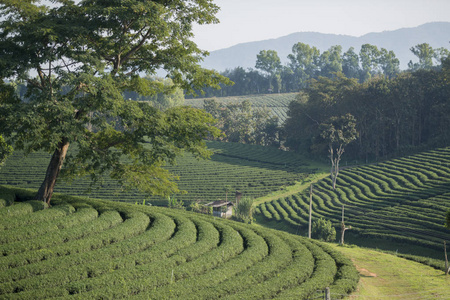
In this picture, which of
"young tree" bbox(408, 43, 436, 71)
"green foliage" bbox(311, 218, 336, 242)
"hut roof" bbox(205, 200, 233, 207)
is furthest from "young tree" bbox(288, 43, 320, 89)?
"green foliage" bbox(311, 218, 336, 242)

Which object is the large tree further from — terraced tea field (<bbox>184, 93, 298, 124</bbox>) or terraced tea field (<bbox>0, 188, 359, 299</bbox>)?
terraced tea field (<bbox>184, 93, 298, 124</bbox>)

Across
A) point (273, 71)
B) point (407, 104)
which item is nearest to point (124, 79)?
point (407, 104)

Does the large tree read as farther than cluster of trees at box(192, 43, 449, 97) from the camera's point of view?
No

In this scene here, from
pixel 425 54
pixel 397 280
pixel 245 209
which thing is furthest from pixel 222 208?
pixel 425 54

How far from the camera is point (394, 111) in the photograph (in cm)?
7512

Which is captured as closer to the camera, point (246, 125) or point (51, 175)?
point (51, 175)

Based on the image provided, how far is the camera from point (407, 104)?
2891 inches

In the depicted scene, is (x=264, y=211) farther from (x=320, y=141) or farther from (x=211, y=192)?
(x=320, y=141)

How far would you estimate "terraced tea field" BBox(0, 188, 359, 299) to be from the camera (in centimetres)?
1208

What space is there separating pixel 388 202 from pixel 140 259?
39.5m

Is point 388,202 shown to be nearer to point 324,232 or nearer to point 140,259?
point 324,232

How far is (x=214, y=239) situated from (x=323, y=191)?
144 feet

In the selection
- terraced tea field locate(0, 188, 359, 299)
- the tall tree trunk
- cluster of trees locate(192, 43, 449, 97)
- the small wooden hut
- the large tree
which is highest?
cluster of trees locate(192, 43, 449, 97)

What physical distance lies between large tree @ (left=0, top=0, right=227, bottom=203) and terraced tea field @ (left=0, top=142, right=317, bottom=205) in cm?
3028
